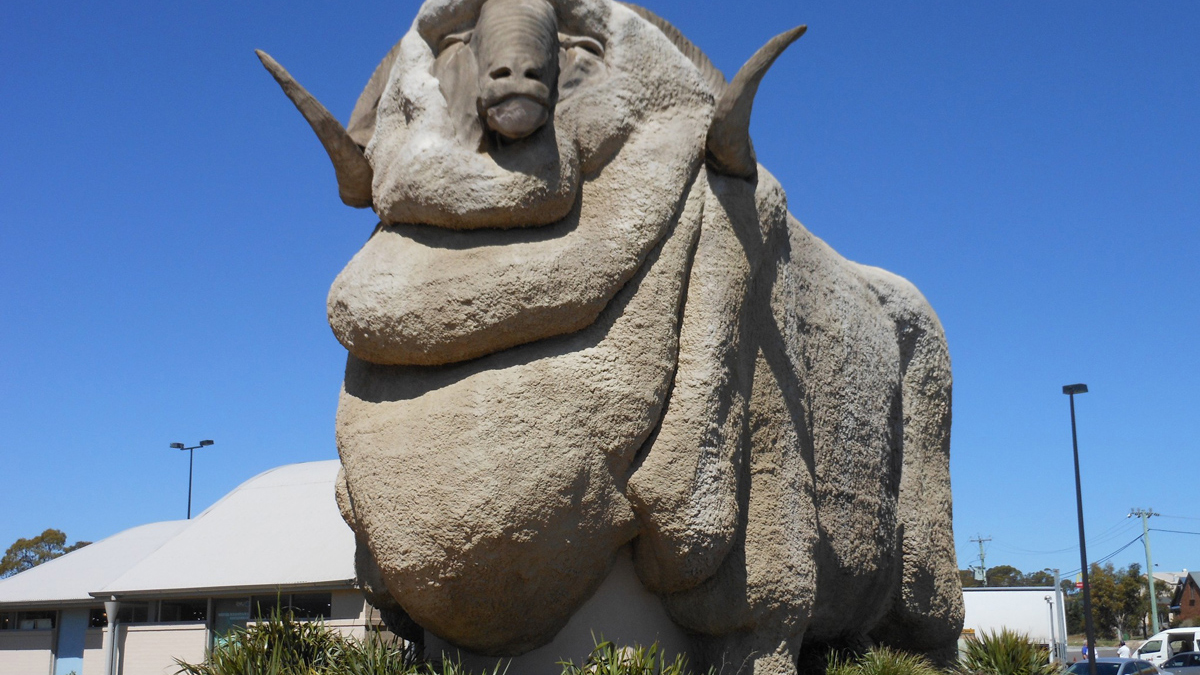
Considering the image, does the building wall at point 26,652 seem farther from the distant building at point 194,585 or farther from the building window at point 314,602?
the building window at point 314,602

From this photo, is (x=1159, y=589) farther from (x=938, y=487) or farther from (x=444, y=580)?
(x=444, y=580)

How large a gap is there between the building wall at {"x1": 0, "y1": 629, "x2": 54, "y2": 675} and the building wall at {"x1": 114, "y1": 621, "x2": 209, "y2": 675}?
14.9ft

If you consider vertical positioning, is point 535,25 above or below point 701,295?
above

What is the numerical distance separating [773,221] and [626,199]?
155 centimetres

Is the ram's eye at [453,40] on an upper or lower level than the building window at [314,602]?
upper

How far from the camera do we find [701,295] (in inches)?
291

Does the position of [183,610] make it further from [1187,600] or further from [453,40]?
[1187,600]

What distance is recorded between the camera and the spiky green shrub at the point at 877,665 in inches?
361

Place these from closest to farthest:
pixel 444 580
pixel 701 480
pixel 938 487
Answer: pixel 444 580 < pixel 701 480 < pixel 938 487

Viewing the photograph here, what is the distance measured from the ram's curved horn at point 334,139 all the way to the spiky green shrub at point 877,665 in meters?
5.15

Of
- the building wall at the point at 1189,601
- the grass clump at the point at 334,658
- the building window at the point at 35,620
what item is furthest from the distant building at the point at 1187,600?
the grass clump at the point at 334,658

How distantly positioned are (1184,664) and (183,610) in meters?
23.5

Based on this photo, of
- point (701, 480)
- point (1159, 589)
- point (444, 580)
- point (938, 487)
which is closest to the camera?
point (444, 580)

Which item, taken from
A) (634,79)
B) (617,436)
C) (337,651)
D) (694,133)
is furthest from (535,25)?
(337,651)
